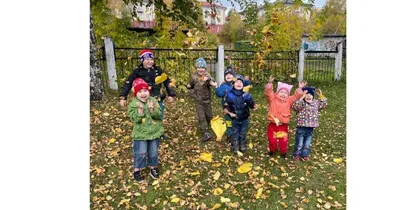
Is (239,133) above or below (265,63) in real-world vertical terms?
below

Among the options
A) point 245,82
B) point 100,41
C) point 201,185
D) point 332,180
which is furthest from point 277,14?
point 100,41

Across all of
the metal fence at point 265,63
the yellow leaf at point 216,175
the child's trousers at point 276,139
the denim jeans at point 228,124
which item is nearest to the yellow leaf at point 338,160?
the child's trousers at point 276,139

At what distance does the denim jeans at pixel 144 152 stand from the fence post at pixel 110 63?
9.10 feet

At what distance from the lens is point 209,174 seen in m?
3.50

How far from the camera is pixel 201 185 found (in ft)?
10.8

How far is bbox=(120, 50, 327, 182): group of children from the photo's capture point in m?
3.20

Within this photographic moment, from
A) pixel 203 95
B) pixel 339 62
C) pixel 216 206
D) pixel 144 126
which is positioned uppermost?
pixel 339 62

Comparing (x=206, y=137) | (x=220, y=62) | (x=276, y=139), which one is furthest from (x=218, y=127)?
(x=220, y=62)

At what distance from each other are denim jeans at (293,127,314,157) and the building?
2254mm

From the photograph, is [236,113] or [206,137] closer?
[236,113]

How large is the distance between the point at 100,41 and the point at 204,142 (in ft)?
11.2

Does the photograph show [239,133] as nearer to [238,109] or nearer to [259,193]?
[238,109]

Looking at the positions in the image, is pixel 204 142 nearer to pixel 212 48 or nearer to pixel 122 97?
pixel 122 97

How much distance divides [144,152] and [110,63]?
3.04 metres
